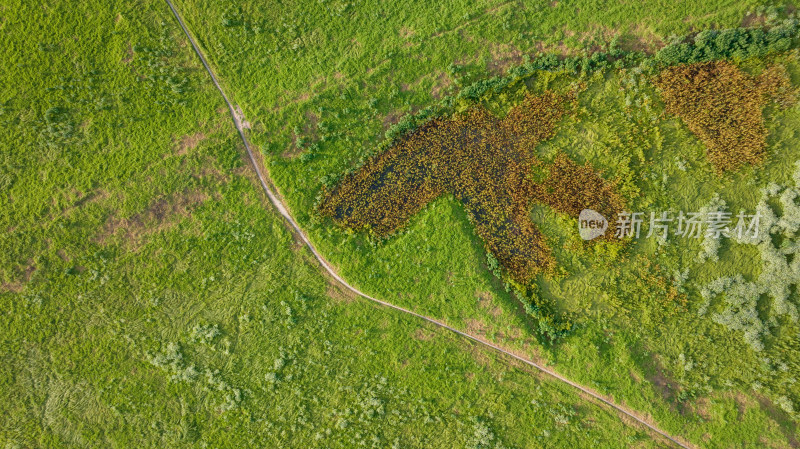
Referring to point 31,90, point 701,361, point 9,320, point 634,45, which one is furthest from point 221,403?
point 634,45

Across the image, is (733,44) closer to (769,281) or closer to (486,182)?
(769,281)

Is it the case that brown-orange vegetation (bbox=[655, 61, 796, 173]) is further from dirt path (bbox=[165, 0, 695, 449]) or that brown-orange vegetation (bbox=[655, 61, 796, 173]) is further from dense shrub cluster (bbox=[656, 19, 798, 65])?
dirt path (bbox=[165, 0, 695, 449])

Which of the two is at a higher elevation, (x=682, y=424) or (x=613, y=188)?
(x=613, y=188)

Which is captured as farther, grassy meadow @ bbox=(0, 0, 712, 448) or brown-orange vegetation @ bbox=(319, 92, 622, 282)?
brown-orange vegetation @ bbox=(319, 92, 622, 282)

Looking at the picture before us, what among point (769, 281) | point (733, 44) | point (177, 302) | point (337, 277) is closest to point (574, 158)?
point (733, 44)

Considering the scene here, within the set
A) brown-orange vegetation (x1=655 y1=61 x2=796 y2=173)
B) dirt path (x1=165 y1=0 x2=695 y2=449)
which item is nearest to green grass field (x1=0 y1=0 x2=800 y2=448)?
dirt path (x1=165 y1=0 x2=695 y2=449)

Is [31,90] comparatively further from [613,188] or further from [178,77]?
[613,188]
